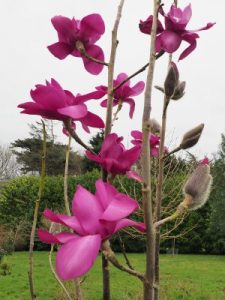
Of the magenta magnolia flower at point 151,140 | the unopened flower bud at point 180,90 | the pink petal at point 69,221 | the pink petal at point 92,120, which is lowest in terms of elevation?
the pink petal at point 69,221

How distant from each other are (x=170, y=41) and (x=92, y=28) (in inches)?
4.6

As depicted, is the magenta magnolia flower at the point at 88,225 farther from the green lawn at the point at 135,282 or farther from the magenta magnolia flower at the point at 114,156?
the green lawn at the point at 135,282

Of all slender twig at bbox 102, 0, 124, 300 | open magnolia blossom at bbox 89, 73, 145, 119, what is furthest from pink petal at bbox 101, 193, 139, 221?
open magnolia blossom at bbox 89, 73, 145, 119

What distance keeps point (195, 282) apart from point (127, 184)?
11.3 ft

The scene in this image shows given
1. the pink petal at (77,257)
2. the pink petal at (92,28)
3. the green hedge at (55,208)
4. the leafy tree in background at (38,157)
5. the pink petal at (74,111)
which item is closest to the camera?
the pink petal at (77,257)

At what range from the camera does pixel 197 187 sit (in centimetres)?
63

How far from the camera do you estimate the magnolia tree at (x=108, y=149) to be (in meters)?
0.46

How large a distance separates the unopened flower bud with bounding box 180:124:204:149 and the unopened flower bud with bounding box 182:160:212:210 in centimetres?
13

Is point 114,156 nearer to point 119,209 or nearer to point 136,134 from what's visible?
point 119,209

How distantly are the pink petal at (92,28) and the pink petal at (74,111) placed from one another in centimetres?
15

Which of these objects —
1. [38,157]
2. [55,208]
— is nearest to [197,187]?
[55,208]

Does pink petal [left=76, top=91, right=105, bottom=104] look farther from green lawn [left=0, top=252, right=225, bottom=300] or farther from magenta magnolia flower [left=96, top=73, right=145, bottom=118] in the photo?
green lawn [left=0, top=252, right=225, bottom=300]

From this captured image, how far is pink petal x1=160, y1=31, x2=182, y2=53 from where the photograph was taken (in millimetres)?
658

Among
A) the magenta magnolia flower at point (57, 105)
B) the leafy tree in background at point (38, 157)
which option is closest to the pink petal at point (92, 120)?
the magenta magnolia flower at point (57, 105)
